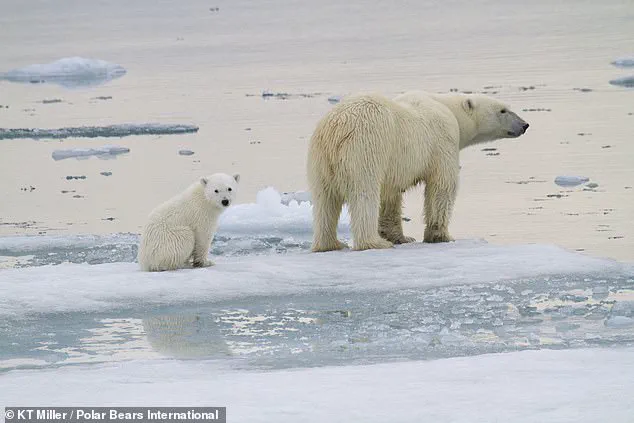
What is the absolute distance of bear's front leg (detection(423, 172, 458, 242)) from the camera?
9.61m

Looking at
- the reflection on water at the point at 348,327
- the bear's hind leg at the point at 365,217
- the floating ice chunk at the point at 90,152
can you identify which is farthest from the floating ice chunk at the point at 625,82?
the reflection on water at the point at 348,327

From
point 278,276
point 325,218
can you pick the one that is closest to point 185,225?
point 278,276

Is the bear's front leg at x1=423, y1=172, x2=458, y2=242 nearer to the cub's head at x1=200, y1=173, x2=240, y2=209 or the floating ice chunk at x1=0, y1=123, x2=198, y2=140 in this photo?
the cub's head at x1=200, y1=173, x2=240, y2=209

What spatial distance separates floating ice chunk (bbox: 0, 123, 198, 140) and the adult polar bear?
7.67 meters

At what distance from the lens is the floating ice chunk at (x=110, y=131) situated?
17203mm

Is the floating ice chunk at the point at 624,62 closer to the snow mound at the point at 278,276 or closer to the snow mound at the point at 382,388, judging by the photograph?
the snow mound at the point at 278,276

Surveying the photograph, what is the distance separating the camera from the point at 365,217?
8977mm

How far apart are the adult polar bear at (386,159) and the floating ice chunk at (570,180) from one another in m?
2.33

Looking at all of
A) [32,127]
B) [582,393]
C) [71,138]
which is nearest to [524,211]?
[582,393]

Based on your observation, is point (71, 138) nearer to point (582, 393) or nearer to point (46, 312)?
point (46, 312)

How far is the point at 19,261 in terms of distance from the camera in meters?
9.67

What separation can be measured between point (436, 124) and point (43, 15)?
4757cm

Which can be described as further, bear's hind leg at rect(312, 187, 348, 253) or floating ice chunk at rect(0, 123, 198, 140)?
floating ice chunk at rect(0, 123, 198, 140)

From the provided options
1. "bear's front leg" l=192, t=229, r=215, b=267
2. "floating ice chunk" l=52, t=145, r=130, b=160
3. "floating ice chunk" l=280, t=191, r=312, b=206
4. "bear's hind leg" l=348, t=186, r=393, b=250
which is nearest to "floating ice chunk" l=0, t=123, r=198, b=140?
"floating ice chunk" l=52, t=145, r=130, b=160
